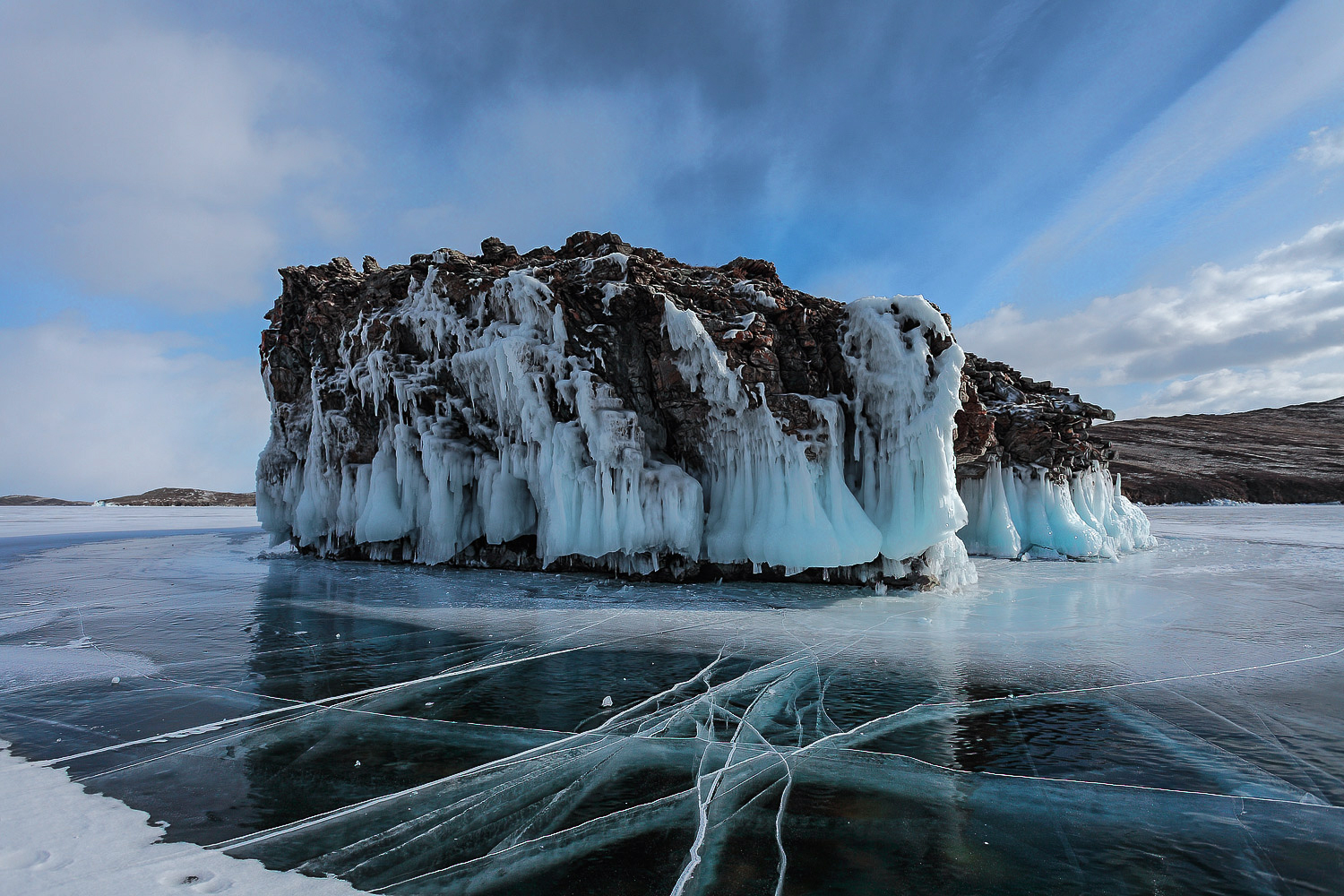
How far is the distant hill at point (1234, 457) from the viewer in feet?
160

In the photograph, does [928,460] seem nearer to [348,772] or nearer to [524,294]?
[524,294]

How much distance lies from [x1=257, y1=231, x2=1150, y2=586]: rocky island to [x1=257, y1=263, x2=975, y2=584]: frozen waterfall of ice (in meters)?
0.05

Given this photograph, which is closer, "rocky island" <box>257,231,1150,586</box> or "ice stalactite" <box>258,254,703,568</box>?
"rocky island" <box>257,231,1150,586</box>

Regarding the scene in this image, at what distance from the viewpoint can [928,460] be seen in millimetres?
13133

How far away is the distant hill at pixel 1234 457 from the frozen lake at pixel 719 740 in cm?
3890

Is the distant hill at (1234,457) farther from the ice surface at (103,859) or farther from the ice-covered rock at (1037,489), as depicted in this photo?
the ice surface at (103,859)

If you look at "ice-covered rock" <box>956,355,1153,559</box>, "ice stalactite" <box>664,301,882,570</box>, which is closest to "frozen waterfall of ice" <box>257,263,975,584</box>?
"ice stalactite" <box>664,301,882,570</box>

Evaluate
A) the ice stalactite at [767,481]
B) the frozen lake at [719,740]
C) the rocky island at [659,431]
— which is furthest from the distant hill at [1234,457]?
Result: the frozen lake at [719,740]

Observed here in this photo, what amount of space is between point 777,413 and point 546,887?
11.6 meters

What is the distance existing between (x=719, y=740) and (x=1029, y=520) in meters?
18.9

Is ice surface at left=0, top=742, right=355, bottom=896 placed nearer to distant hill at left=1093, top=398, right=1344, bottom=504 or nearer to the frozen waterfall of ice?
the frozen waterfall of ice

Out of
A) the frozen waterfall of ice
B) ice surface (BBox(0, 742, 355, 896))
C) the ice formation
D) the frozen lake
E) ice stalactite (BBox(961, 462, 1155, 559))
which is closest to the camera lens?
ice surface (BBox(0, 742, 355, 896))

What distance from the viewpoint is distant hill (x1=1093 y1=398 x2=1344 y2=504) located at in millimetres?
48688

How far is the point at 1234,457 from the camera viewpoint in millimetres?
56250
